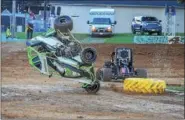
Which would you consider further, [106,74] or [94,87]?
[106,74]

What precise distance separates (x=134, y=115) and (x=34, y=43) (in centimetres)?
641

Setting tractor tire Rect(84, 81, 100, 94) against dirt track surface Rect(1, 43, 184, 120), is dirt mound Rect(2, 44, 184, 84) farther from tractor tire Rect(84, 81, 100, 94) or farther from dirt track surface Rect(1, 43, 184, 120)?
tractor tire Rect(84, 81, 100, 94)

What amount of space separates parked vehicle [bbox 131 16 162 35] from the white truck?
3.44 metres

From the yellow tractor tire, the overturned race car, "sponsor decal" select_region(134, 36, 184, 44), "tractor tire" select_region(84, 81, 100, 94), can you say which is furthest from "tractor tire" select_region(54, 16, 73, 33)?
"sponsor decal" select_region(134, 36, 184, 44)

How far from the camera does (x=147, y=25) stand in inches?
2484

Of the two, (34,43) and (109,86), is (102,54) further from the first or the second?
(34,43)

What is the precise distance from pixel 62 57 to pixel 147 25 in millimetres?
43810

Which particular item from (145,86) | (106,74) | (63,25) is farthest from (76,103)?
(106,74)

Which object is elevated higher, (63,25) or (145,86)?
(63,25)

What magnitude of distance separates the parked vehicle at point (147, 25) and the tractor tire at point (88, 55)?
4330cm

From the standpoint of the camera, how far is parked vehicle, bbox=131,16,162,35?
205ft

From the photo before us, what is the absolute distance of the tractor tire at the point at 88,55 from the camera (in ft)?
63.4

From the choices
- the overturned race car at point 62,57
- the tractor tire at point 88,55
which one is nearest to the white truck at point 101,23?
the overturned race car at point 62,57

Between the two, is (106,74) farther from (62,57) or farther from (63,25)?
(63,25)
